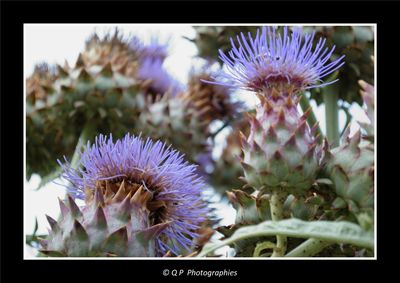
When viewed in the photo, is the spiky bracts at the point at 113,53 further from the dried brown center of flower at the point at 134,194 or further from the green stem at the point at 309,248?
the green stem at the point at 309,248

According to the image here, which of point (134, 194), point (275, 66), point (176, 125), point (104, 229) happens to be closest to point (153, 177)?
point (134, 194)

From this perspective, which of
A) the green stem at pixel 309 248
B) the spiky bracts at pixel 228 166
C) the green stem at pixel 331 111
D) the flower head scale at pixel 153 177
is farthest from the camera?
the spiky bracts at pixel 228 166

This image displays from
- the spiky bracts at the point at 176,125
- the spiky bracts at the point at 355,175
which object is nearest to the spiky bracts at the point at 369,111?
the spiky bracts at the point at 355,175

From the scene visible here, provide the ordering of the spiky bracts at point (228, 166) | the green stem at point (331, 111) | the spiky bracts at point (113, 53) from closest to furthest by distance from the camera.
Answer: the green stem at point (331, 111)
the spiky bracts at point (113, 53)
the spiky bracts at point (228, 166)

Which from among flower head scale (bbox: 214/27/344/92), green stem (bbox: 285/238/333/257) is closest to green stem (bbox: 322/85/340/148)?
flower head scale (bbox: 214/27/344/92)

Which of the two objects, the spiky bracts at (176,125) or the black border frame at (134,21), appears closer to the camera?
the black border frame at (134,21)
